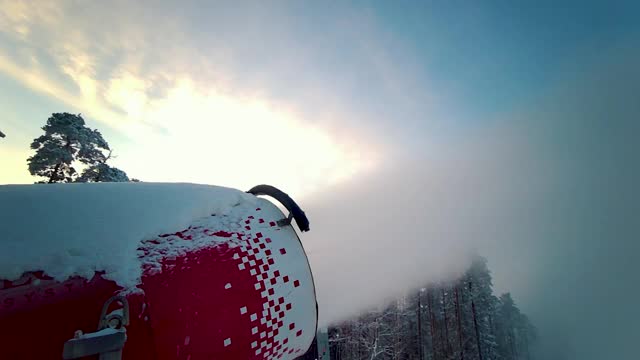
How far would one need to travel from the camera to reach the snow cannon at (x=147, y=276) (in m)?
1.81

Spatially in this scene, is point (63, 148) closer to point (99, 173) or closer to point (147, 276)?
point (99, 173)

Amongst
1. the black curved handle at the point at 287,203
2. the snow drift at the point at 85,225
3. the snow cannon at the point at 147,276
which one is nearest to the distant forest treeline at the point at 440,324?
the black curved handle at the point at 287,203

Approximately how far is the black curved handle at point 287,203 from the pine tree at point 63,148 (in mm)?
32843

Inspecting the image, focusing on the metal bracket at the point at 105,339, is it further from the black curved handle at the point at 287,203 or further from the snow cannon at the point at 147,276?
the black curved handle at the point at 287,203

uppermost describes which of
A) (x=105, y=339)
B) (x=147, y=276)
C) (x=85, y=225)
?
(x=85, y=225)

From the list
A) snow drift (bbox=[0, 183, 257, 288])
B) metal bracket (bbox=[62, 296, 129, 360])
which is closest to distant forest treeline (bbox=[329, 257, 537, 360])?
snow drift (bbox=[0, 183, 257, 288])

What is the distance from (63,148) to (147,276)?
114ft

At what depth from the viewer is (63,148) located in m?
28.6

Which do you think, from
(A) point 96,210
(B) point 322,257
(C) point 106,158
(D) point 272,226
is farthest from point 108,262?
(C) point 106,158

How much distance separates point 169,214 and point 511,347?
4373 inches

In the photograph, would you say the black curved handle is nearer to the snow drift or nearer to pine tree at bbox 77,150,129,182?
the snow drift

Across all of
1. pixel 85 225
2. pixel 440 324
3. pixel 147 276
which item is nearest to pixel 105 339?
pixel 147 276

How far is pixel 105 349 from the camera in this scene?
5.71 ft

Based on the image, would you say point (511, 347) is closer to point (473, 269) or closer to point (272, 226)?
point (473, 269)
